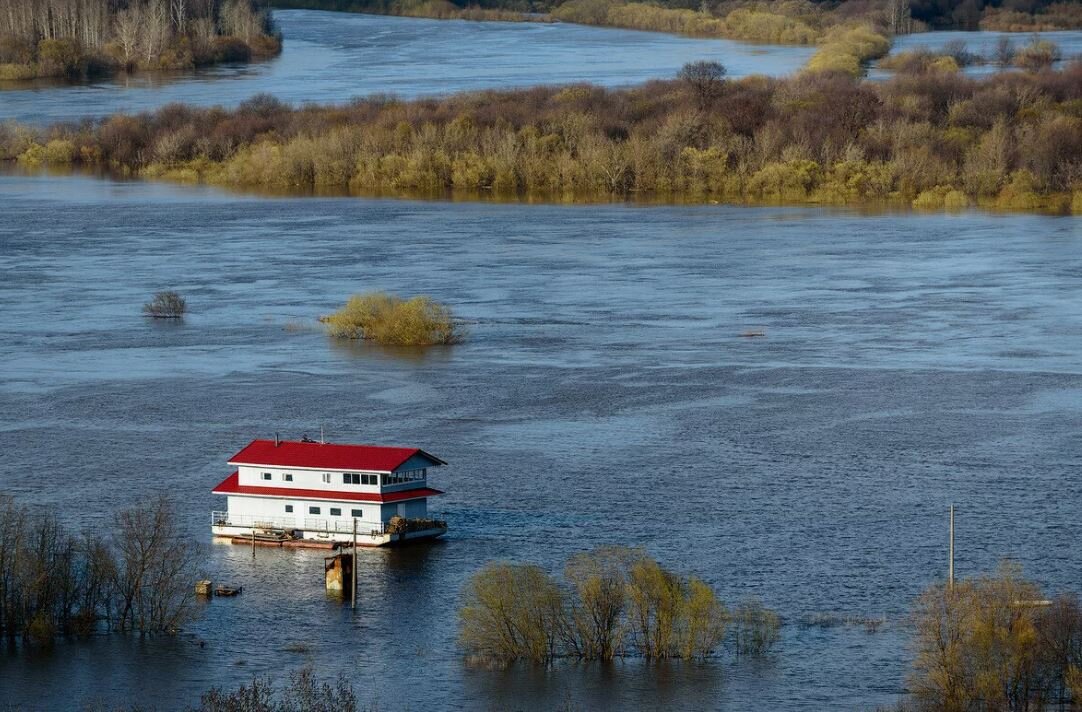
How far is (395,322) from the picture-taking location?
34.3 metres

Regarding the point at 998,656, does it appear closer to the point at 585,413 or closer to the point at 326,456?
the point at 326,456

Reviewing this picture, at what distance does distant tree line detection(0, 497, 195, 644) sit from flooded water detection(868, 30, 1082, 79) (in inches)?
2183

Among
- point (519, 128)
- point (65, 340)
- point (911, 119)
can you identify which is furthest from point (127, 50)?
point (65, 340)

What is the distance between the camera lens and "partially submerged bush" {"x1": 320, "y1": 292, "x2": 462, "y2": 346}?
33969mm

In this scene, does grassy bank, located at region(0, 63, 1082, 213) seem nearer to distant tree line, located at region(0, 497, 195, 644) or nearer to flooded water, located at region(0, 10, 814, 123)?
flooded water, located at region(0, 10, 814, 123)

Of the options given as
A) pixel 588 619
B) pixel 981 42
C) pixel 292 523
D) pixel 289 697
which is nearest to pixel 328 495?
pixel 292 523

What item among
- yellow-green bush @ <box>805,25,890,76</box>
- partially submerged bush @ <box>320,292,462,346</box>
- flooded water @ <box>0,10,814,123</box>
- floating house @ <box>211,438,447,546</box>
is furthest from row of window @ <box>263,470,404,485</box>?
yellow-green bush @ <box>805,25,890,76</box>

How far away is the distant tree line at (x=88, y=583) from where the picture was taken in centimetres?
1914

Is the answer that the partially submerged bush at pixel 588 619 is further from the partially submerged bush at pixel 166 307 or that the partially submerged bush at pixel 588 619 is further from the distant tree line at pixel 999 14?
the distant tree line at pixel 999 14

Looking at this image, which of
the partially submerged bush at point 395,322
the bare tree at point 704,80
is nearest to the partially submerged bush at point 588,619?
the partially submerged bush at point 395,322

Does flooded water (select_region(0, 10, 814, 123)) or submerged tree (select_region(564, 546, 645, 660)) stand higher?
flooded water (select_region(0, 10, 814, 123))

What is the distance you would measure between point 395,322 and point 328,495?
12079mm

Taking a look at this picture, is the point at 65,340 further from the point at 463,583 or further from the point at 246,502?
the point at 463,583

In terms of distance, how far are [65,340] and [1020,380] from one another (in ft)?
55.5
